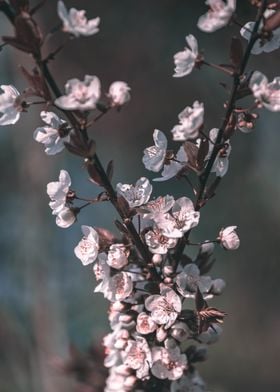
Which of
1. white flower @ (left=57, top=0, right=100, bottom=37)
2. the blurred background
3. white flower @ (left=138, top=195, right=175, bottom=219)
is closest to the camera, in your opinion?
white flower @ (left=57, top=0, right=100, bottom=37)

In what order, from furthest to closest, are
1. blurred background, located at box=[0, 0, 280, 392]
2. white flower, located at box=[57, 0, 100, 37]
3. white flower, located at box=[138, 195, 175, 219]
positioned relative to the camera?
1. blurred background, located at box=[0, 0, 280, 392]
2. white flower, located at box=[138, 195, 175, 219]
3. white flower, located at box=[57, 0, 100, 37]

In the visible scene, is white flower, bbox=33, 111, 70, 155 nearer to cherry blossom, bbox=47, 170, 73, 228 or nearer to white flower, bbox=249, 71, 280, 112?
cherry blossom, bbox=47, 170, 73, 228

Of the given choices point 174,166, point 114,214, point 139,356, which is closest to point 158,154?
point 174,166

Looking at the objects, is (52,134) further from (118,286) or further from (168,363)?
(168,363)

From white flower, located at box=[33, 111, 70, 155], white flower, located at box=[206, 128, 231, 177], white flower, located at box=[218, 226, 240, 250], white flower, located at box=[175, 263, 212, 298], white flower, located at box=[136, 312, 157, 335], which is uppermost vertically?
white flower, located at box=[33, 111, 70, 155]

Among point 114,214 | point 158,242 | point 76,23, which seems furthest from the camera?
point 114,214

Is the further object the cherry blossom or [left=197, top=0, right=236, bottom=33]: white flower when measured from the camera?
the cherry blossom

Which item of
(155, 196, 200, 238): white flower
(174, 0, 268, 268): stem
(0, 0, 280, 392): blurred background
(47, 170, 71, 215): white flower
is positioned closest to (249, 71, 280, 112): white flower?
(174, 0, 268, 268): stem
